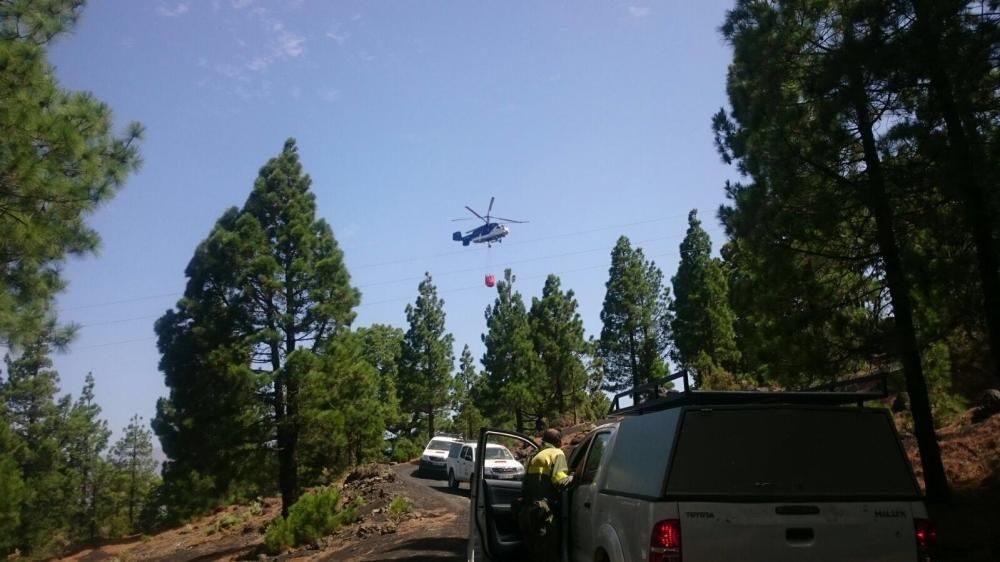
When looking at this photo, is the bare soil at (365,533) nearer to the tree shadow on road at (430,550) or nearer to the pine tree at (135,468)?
the tree shadow on road at (430,550)

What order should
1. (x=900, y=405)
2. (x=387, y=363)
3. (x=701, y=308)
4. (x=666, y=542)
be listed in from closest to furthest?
Result: (x=666, y=542) → (x=900, y=405) → (x=701, y=308) → (x=387, y=363)

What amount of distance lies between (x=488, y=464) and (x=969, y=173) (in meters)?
16.7

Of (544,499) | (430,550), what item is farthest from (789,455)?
(430,550)

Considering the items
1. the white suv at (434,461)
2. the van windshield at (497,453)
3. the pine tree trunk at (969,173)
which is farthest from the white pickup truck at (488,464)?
the pine tree trunk at (969,173)

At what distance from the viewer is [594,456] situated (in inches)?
284

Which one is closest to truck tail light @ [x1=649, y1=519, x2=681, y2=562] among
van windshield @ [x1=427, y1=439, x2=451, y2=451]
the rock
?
the rock

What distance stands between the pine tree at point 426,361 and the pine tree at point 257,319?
28910 mm

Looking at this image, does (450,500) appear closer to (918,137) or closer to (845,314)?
(845,314)

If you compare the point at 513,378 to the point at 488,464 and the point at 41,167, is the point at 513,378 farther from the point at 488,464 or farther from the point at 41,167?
the point at 41,167

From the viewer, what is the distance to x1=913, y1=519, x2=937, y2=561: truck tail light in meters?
5.15

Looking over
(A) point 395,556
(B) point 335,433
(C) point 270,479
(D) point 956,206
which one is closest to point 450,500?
(B) point 335,433

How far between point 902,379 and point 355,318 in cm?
1918

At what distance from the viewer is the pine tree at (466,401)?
57294mm

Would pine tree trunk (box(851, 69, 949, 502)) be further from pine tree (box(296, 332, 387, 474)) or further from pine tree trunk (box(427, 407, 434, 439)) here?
pine tree trunk (box(427, 407, 434, 439))
